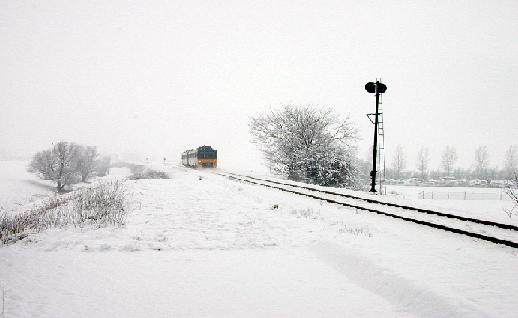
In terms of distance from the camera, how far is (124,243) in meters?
6.22

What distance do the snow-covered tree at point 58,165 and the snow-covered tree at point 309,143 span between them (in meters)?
41.6

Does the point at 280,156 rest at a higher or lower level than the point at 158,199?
higher

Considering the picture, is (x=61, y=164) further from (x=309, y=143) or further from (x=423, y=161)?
(x=423, y=161)

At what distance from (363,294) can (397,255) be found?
170cm

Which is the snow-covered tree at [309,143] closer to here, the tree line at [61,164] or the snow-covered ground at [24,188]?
the snow-covered ground at [24,188]

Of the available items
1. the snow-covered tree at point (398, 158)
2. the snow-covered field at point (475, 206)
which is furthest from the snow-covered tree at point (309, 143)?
the snow-covered tree at point (398, 158)

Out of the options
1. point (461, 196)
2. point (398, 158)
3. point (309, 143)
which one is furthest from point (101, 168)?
point (398, 158)

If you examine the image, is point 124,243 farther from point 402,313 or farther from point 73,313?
point 402,313

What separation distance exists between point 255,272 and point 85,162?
6760 centimetres

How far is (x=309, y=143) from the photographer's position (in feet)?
91.0

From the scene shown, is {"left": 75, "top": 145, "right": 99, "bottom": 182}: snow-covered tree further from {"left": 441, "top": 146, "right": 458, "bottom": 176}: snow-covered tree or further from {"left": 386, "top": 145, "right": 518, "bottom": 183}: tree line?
{"left": 441, "top": 146, "right": 458, "bottom": 176}: snow-covered tree

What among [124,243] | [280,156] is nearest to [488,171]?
[280,156]

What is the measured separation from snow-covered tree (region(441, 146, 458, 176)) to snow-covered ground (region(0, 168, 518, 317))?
113257 mm

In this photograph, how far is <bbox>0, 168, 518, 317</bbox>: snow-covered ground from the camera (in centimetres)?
376
